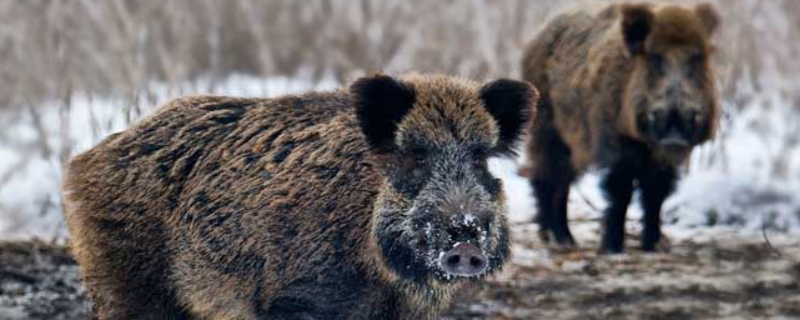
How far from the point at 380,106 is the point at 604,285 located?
278cm

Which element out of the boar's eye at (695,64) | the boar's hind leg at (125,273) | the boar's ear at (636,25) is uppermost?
the boar's ear at (636,25)

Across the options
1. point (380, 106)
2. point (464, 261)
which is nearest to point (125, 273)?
point (380, 106)

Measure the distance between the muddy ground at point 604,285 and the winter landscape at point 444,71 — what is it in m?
0.01

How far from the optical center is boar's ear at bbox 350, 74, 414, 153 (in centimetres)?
386

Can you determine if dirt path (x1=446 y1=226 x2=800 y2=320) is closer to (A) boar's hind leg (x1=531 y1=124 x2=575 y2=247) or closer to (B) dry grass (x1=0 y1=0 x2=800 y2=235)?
(A) boar's hind leg (x1=531 y1=124 x2=575 y2=247)

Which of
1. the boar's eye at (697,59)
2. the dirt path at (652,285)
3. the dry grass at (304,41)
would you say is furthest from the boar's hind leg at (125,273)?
the dry grass at (304,41)

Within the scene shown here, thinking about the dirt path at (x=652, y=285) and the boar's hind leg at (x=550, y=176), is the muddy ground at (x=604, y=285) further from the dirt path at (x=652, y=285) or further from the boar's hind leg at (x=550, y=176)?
the boar's hind leg at (x=550, y=176)

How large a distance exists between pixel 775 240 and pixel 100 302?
4622mm

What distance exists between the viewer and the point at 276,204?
13.7 feet

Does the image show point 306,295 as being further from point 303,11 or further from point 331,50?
point 303,11

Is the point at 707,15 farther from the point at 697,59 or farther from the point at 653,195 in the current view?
the point at 653,195

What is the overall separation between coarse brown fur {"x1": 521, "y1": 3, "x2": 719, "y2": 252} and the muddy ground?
0.40 metres

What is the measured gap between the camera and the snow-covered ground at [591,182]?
24.8 ft

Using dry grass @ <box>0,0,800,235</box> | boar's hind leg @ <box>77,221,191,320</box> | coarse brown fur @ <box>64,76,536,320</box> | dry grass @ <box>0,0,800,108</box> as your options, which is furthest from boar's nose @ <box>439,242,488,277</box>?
dry grass @ <box>0,0,800,108</box>
